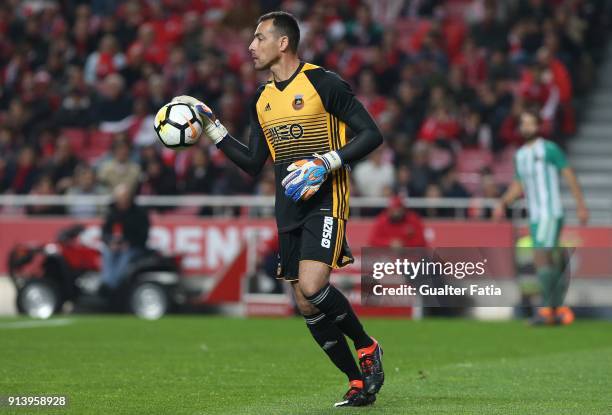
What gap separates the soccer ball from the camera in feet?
25.5

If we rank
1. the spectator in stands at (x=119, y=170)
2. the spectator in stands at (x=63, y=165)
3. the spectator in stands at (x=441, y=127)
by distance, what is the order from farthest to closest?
the spectator in stands at (x=63, y=165) < the spectator in stands at (x=119, y=170) < the spectator in stands at (x=441, y=127)

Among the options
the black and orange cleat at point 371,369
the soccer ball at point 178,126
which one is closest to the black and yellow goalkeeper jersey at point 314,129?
the soccer ball at point 178,126

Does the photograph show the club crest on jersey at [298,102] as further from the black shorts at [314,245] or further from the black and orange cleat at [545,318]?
the black and orange cleat at [545,318]

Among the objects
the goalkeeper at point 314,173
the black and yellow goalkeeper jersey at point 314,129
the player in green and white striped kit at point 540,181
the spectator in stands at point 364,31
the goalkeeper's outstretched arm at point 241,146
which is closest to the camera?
the goalkeeper at point 314,173

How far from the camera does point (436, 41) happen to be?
21906 mm

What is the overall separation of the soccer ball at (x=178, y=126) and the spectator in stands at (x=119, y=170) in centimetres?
1243

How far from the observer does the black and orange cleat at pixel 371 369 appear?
7622 mm

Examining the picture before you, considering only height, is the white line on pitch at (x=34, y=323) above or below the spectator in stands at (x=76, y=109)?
below

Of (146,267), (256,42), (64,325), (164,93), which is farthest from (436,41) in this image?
(256,42)

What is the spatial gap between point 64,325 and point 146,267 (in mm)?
2511

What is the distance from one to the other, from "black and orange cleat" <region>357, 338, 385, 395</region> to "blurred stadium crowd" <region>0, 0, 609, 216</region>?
1059 centimetres

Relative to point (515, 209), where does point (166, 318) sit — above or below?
below

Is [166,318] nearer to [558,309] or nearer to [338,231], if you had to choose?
[558,309]

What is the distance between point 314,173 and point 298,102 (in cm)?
56
